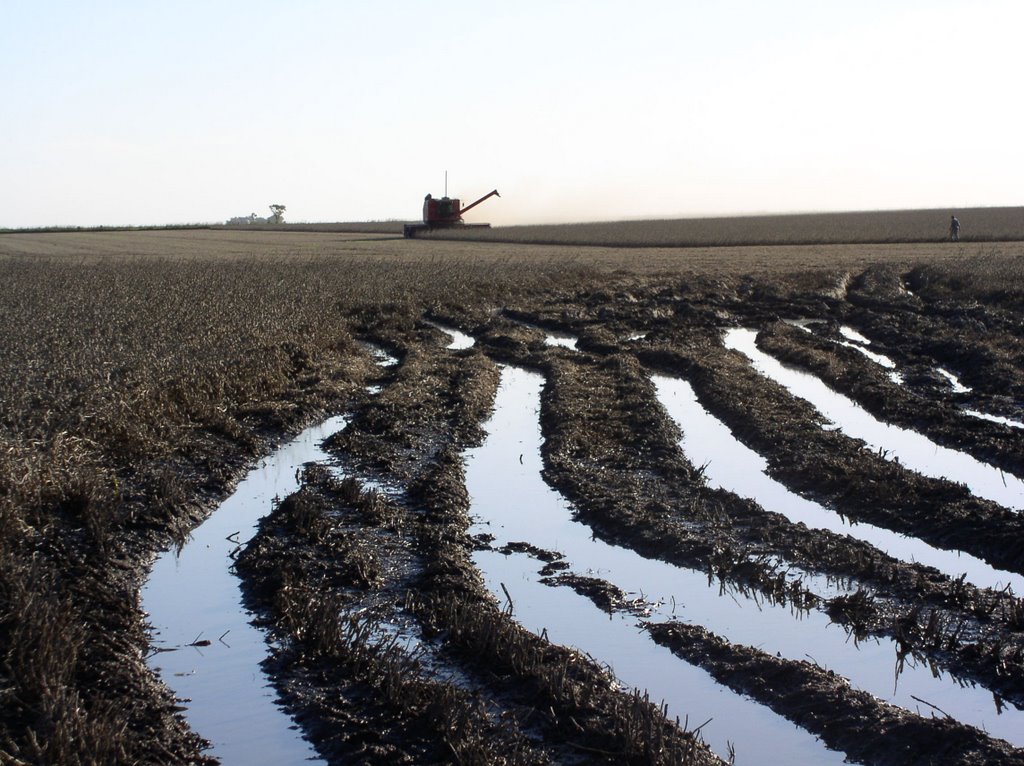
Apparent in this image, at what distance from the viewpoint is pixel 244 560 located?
29.0 ft

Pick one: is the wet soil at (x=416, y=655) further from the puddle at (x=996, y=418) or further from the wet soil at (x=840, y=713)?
the puddle at (x=996, y=418)

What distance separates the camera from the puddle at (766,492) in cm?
882

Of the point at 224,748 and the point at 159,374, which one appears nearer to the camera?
the point at 224,748

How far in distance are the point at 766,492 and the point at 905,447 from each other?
2.94 metres

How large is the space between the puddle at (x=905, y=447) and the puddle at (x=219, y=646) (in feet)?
21.7

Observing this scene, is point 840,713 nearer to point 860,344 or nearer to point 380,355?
point 380,355

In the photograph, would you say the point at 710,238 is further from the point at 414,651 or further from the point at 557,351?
the point at 414,651

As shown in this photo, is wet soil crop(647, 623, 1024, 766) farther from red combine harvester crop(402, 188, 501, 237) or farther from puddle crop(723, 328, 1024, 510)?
red combine harvester crop(402, 188, 501, 237)

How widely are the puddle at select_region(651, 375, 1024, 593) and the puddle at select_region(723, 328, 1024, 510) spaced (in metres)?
1.37

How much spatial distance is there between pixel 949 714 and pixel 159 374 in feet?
37.1

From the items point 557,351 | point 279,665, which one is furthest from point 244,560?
point 557,351

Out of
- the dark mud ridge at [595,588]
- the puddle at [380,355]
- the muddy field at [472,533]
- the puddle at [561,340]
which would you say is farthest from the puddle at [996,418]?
the puddle at [380,355]

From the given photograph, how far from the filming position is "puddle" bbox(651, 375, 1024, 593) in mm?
8820

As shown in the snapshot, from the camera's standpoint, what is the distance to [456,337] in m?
24.5
